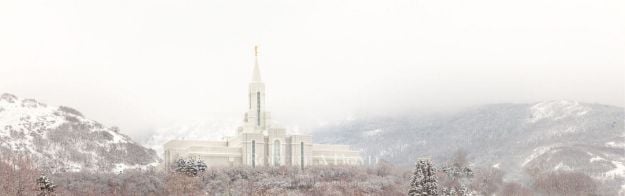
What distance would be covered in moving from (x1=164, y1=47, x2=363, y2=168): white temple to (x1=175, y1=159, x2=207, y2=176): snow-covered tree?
7147 mm

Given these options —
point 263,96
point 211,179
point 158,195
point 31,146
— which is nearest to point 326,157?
point 263,96

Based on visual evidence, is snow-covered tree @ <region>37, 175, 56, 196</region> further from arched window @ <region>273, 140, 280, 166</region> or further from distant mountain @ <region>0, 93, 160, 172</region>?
arched window @ <region>273, 140, 280, 166</region>

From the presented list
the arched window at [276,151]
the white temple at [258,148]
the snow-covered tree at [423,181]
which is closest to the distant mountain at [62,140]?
the white temple at [258,148]

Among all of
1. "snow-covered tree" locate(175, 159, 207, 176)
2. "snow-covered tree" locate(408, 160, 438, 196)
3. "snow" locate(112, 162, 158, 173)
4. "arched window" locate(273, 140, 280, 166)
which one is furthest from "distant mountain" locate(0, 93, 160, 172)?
"snow-covered tree" locate(408, 160, 438, 196)

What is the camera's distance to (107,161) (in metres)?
153

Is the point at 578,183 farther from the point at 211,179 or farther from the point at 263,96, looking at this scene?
the point at 211,179

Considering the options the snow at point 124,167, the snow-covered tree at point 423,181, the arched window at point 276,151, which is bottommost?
the snow-covered tree at point 423,181

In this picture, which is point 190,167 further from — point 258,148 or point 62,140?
point 62,140

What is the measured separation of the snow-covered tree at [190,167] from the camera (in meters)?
128

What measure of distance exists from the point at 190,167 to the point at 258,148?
62.5 ft

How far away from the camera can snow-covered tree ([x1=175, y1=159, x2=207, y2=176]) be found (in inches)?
5039

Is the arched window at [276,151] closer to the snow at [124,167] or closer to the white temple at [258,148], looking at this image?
the white temple at [258,148]

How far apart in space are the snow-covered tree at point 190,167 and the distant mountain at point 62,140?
2128 centimetres

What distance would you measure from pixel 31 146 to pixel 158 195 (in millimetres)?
39747
